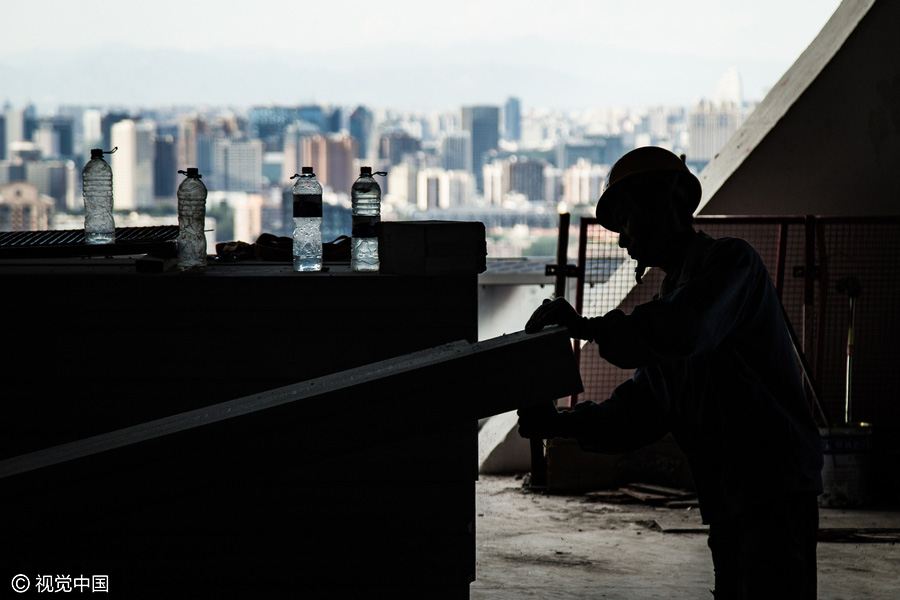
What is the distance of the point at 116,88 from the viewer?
87062mm

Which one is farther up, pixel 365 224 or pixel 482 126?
pixel 482 126

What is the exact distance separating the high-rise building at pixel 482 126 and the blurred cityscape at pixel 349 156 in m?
0.06

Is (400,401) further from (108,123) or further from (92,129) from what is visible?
(92,129)

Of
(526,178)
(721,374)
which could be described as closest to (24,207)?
(526,178)

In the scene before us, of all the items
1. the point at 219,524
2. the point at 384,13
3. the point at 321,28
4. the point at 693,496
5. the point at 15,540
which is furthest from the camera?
the point at 321,28

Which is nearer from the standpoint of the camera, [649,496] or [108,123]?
[649,496]

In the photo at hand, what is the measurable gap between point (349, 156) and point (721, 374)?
4701cm

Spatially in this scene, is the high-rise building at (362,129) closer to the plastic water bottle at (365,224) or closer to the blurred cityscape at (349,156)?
the blurred cityscape at (349,156)

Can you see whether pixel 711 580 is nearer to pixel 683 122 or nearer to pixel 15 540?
pixel 15 540

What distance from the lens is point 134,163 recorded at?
53.8 meters

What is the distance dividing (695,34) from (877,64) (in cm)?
4358

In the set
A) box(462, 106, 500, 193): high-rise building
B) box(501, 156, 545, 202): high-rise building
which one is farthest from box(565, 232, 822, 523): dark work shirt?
box(462, 106, 500, 193): high-rise building

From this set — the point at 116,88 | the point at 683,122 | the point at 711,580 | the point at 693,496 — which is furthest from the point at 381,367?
the point at 116,88

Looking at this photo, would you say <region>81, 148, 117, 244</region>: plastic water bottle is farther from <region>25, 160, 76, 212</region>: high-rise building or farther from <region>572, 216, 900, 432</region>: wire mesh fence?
<region>25, 160, 76, 212</region>: high-rise building
